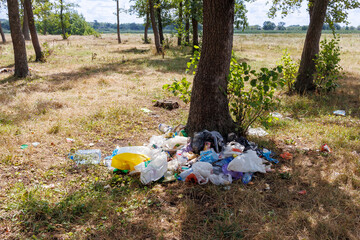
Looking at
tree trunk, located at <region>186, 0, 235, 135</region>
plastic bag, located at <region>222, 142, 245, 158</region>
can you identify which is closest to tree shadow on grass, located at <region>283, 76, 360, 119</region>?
tree trunk, located at <region>186, 0, 235, 135</region>

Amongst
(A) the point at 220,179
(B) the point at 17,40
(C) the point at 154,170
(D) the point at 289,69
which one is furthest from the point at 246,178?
(B) the point at 17,40

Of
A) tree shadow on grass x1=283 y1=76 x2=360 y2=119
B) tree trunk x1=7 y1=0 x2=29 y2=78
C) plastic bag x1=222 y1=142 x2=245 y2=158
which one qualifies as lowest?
plastic bag x1=222 y1=142 x2=245 y2=158

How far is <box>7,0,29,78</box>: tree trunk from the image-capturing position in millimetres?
8508

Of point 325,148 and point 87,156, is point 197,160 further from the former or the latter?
point 325,148

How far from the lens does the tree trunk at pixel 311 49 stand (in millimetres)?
7191

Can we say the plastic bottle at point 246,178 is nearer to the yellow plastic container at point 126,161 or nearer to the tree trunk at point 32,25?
the yellow plastic container at point 126,161

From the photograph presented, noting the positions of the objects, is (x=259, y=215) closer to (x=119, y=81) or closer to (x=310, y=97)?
(x=310, y=97)

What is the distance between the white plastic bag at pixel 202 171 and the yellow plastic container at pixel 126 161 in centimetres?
81

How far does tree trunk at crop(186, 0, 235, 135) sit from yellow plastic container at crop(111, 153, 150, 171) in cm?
111

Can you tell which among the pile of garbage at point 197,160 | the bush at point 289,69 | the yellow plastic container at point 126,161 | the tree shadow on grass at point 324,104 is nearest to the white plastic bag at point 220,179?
A: the pile of garbage at point 197,160

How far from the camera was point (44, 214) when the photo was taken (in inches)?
106

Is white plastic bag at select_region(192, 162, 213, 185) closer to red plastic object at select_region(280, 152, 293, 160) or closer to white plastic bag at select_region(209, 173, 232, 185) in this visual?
white plastic bag at select_region(209, 173, 232, 185)

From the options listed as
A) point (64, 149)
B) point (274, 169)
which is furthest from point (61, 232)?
point (274, 169)

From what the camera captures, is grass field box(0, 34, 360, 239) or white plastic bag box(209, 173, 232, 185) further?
white plastic bag box(209, 173, 232, 185)
